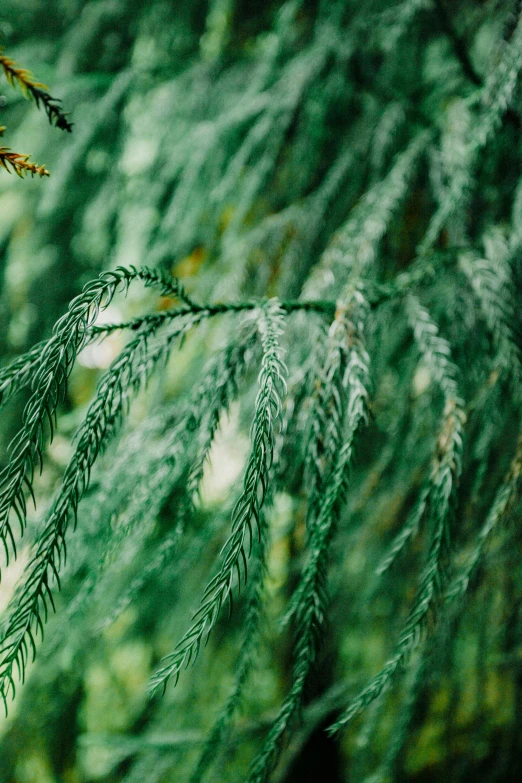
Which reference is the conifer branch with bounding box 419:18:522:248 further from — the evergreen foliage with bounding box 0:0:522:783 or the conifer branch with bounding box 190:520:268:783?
the conifer branch with bounding box 190:520:268:783

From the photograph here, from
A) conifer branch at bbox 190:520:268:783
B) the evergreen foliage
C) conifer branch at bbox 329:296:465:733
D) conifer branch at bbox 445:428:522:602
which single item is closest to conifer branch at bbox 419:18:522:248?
the evergreen foliage

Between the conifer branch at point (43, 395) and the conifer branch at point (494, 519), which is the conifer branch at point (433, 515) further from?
the conifer branch at point (43, 395)

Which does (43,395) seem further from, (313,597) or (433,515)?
(433,515)

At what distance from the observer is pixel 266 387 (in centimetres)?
46

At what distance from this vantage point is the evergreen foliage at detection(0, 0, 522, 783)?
21.0 inches

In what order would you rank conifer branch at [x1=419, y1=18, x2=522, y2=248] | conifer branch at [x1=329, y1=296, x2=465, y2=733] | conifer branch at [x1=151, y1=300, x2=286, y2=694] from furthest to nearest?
1. conifer branch at [x1=419, y1=18, x2=522, y2=248]
2. conifer branch at [x1=329, y1=296, x2=465, y2=733]
3. conifer branch at [x1=151, y1=300, x2=286, y2=694]

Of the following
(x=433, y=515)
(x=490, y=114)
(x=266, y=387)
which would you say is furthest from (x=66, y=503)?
(x=490, y=114)

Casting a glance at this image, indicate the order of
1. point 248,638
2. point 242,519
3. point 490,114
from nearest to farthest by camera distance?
1. point 242,519
2. point 248,638
3. point 490,114

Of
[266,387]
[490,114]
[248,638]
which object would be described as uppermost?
[490,114]

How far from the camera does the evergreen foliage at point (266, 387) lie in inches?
21.0

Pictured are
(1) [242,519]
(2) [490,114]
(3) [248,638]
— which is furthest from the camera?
(2) [490,114]

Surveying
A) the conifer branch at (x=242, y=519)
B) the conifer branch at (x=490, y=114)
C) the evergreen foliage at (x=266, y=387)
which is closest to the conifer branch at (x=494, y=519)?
the evergreen foliage at (x=266, y=387)

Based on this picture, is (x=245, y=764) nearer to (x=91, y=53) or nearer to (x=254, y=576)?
(x=254, y=576)

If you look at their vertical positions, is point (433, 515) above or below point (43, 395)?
below
